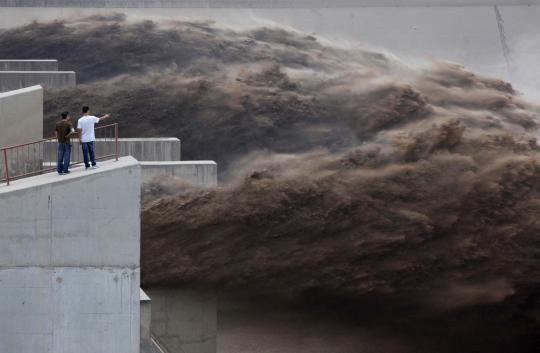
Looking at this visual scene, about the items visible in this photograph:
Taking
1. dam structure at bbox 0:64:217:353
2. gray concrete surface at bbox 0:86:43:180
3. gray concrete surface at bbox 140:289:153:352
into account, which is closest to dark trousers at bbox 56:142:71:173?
dam structure at bbox 0:64:217:353

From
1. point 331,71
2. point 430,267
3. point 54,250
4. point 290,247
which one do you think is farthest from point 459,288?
point 54,250

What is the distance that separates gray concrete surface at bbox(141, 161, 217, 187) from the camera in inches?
1014

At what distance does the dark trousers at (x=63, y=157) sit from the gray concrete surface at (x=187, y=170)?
702 cm

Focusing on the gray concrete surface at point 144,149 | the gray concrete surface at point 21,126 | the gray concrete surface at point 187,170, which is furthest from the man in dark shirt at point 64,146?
the gray concrete surface at point 187,170

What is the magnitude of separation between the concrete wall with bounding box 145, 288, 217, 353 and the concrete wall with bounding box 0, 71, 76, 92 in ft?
27.8

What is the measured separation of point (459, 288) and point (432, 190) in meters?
3.34

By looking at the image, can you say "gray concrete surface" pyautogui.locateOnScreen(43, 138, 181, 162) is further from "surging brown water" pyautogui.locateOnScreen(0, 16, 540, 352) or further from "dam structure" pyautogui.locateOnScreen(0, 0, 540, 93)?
"dam structure" pyautogui.locateOnScreen(0, 0, 540, 93)

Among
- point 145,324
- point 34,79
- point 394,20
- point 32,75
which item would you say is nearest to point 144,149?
point 145,324

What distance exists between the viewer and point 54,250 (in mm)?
18125

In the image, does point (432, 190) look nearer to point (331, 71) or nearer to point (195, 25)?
point (331, 71)

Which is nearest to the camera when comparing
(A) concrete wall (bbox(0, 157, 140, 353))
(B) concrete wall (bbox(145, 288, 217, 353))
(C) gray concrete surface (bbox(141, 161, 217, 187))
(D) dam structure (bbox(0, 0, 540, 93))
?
(A) concrete wall (bbox(0, 157, 140, 353))

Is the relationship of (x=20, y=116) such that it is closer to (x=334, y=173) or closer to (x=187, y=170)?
(x=187, y=170)

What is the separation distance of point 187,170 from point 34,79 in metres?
8.42

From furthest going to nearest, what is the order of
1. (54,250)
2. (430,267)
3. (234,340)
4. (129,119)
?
(129,119), (430,267), (234,340), (54,250)
